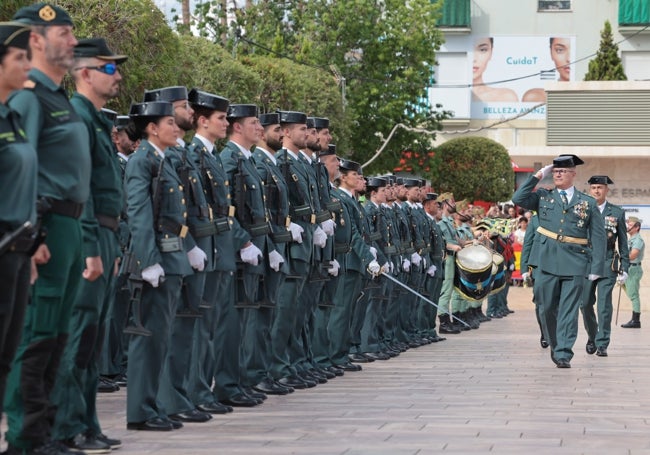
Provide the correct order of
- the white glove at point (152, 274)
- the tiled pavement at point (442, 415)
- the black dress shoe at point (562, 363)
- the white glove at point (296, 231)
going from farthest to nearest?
the black dress shoe at point (562, 363)
the white glove at point (296, 231)
the white glove at point (152, 274)
the tiled pavement at point (442, 415)

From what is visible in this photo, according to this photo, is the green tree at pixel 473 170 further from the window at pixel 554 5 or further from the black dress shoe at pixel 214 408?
the black dress shoe at pixel 214 408

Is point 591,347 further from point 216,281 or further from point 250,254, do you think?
point 216,281

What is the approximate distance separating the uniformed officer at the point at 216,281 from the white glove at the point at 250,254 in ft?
0.12

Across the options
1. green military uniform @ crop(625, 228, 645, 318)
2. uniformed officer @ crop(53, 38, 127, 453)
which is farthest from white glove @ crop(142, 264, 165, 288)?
green military uniform @ crop(625, 228, 645, 318)

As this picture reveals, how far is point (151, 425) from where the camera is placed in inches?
373

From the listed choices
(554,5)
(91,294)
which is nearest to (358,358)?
(91,294)

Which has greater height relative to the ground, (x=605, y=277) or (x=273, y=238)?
(x=273, y=238)

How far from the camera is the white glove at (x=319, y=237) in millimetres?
13461

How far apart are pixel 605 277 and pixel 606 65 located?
47.2 metres

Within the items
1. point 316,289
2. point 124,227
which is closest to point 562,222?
point 316,289

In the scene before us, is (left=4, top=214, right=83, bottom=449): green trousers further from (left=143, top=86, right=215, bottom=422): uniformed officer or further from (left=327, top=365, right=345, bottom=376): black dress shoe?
(left=327, top=365, right=345, bottom=376): black dress shoe

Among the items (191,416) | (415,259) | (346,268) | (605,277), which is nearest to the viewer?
(191,416)

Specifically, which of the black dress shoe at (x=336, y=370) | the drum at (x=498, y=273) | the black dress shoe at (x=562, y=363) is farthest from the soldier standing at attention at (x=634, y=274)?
the black dress shoe at (x=336, y=370)

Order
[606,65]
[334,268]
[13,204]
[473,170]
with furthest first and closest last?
1. [606,65]
2. [473,170]
3. [334,268]
4. [13,204]
